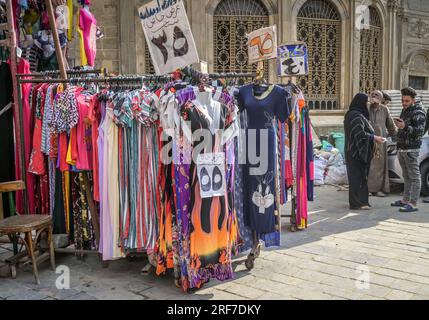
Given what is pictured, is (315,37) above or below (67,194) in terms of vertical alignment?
above

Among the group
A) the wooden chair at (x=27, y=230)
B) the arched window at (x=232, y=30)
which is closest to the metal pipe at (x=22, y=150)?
the wooden chair at (x=27, y=230)

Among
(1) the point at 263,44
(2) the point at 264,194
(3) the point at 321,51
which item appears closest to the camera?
(2) the point at 264,194

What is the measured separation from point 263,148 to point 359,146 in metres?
3.37

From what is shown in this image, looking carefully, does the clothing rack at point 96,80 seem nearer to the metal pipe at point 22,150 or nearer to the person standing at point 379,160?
the metal pipe at point 22,150

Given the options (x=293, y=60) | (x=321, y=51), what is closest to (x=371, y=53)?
(x=321, y=51)

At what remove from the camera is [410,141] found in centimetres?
692

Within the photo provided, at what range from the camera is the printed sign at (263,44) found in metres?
4.67

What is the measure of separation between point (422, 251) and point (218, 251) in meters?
2.55

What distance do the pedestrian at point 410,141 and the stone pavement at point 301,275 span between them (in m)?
1.35

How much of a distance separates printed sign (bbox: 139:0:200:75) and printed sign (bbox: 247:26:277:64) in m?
0.99

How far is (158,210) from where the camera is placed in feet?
13.3

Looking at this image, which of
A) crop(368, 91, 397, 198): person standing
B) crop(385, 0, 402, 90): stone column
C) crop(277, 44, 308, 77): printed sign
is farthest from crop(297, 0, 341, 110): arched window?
crop(277, 44, 308, 77): printed sign

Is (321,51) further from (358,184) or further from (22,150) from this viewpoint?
(22,150)

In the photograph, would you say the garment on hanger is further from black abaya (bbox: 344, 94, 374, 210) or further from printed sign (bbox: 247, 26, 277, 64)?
black abaya (bbox: 344, 94, 374, 210)
